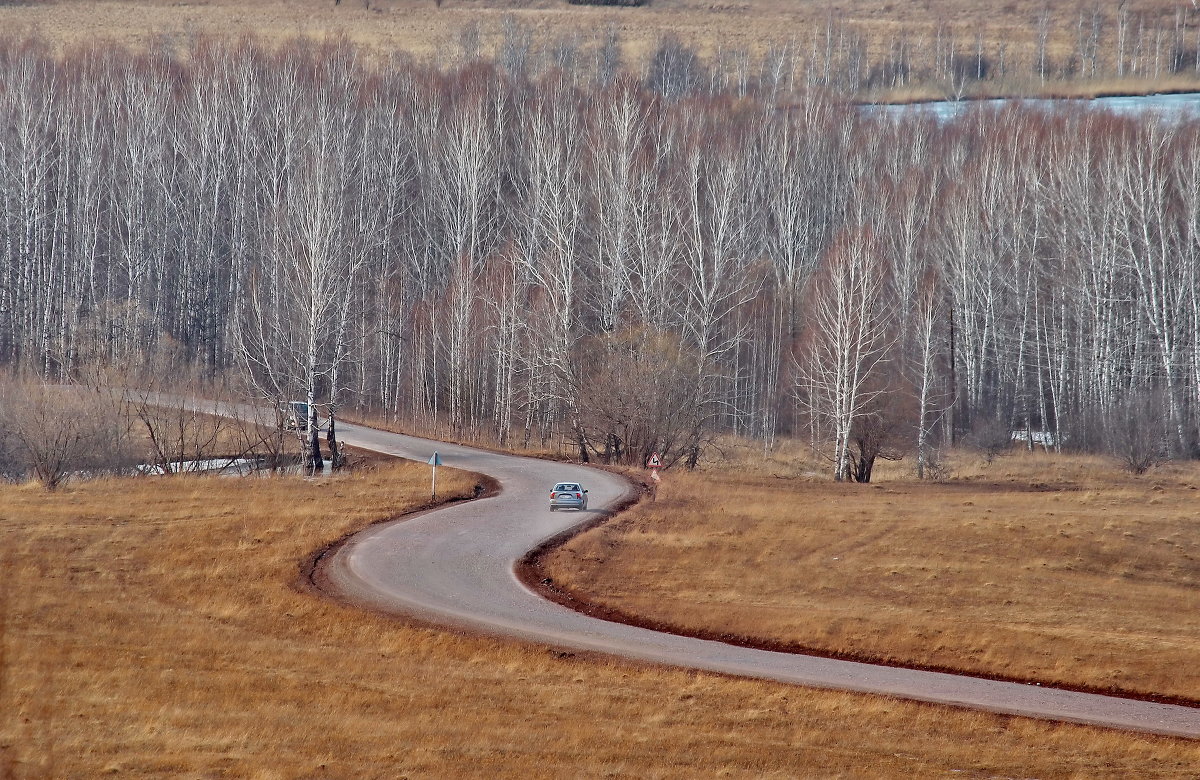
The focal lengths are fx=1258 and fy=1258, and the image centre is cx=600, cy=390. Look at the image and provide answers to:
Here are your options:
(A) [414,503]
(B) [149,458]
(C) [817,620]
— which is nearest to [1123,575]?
(C) [817,620]

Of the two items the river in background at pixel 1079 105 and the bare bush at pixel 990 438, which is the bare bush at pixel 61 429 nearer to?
the bare bush at pixel 990 438

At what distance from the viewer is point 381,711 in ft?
58.5

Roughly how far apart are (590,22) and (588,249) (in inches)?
2102

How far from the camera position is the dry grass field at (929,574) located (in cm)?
2300

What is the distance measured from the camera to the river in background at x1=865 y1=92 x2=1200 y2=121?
80625 millimetres

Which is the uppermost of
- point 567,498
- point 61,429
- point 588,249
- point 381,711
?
point 588,249

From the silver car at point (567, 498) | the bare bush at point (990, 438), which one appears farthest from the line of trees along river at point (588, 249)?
the silver car at point (567, 498)

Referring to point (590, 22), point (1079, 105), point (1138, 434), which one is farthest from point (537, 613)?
point (590, 22)

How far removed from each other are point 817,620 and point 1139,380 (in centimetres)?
4432

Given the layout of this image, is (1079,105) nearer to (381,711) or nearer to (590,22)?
(590,22)

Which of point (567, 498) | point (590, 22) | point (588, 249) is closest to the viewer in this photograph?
point (567, 498)

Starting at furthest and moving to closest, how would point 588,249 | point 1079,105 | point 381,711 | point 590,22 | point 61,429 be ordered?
1. point 590,22
2. point 1079,105
3. point 588,249
4. point 61,429
5. point 381,711

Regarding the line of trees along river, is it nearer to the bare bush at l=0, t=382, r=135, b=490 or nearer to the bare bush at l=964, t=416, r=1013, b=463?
the bare bush at l=964, t=416, r=1013, b=463

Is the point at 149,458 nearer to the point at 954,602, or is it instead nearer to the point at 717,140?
the point at 954,602
